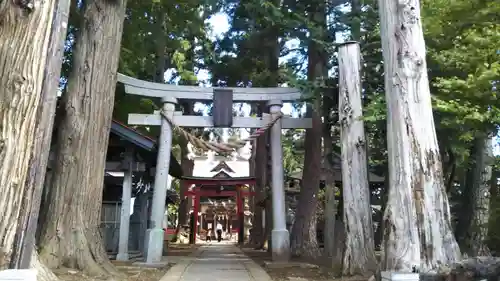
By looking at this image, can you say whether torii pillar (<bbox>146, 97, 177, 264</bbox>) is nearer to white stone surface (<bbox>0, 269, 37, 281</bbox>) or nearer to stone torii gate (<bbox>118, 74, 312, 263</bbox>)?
stone torii gate (<bbox>118, 74, 312, 263</bbox>)

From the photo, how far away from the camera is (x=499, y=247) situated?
9.15 meters

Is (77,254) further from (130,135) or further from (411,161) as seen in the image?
(411,161)

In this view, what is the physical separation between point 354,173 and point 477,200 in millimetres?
3695

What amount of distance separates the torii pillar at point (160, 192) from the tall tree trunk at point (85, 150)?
274cm

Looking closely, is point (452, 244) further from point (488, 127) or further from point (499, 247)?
point (499, 247)

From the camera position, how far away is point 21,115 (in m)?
4.81

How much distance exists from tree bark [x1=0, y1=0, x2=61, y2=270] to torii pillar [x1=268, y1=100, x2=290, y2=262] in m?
A: 7.71

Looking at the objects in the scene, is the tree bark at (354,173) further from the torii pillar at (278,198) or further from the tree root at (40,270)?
the tree root at (40,270)

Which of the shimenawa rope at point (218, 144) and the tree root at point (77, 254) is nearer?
the tree root at point (77, 254)

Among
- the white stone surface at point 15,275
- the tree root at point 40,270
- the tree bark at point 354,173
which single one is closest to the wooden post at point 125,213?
the tree root at point 40,270

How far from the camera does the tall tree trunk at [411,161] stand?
20.9ft

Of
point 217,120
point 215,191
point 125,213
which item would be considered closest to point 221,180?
point 215,191

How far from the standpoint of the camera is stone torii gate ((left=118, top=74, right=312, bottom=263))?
39.8ft

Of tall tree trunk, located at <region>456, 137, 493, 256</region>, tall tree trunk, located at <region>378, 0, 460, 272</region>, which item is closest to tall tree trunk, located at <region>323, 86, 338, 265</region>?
tall tree trunk, located at <region>456, 137, 493, 256</region>
